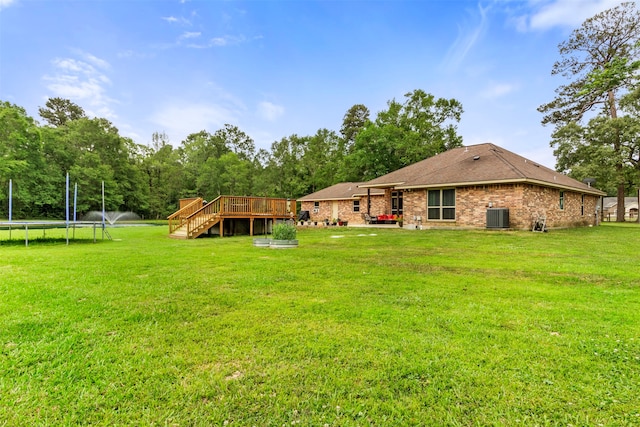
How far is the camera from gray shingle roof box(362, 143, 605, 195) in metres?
14.5

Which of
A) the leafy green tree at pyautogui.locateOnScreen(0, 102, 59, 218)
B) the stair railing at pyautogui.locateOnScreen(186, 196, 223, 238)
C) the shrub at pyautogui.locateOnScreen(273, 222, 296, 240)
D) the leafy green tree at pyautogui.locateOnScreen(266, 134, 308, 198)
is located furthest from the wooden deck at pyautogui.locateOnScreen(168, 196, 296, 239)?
the leafy green tree at pyautogui.locateOnScreen(266, 134, 308, 198)

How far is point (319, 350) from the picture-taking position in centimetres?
263

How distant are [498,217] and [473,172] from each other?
2.86 m

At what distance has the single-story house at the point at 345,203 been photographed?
22.8m

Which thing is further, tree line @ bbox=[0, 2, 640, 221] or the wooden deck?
tree line @ bbox=[0, 2, 640, 221]

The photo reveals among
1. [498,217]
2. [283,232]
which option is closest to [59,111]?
[283,232]

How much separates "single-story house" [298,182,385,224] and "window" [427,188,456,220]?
5.12 metres

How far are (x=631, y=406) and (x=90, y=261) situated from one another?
28.2 ft

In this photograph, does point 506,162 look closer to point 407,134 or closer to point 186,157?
point 407,134

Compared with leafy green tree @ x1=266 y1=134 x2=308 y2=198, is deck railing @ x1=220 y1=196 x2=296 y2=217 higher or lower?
lower

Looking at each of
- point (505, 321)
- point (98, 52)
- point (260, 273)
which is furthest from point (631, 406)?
point (98, 52)

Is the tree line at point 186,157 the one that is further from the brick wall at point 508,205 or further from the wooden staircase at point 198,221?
the wooden staircase at point 198,221

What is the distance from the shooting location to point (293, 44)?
18.1 m

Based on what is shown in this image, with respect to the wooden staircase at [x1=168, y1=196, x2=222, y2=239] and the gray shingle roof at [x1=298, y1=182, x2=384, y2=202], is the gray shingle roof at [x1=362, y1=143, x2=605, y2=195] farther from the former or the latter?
the wooden staircase at [x1=168, y1=196, x2=222, y2=239]
